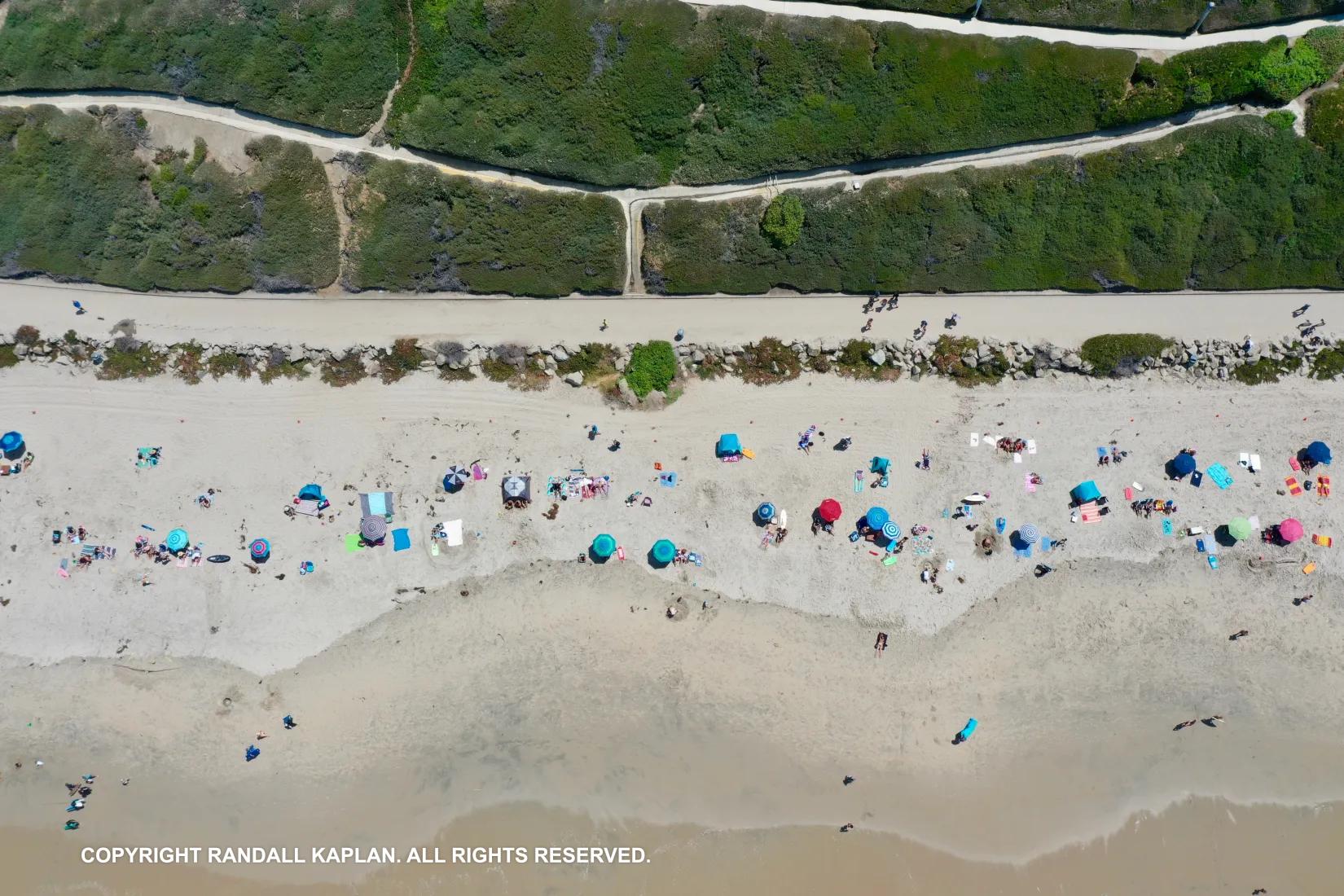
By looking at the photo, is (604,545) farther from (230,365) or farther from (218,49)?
(218,49)

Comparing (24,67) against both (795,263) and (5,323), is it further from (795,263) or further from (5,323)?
(795,263)

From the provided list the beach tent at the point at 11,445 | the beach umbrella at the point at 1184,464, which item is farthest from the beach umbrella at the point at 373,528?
the beach umbrella at the point at 1184,464

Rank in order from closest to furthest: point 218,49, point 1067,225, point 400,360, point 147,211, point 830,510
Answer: point 218,49 < point 147,211 < point 830,510 < point 1067,225 < point 400,360

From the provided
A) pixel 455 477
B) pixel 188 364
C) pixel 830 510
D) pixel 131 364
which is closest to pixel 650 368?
pixel 455 477

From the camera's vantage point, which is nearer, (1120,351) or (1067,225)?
(1067,225)

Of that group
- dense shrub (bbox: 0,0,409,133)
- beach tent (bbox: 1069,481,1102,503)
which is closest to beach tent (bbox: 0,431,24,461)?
dense shrub (bbox: 0,0,409,133)

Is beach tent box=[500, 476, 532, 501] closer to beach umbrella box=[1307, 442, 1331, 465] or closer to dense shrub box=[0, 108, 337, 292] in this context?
dense shrub box=[0, 108, 337, 292]

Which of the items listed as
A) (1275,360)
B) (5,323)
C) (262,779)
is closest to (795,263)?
(1275,360)
